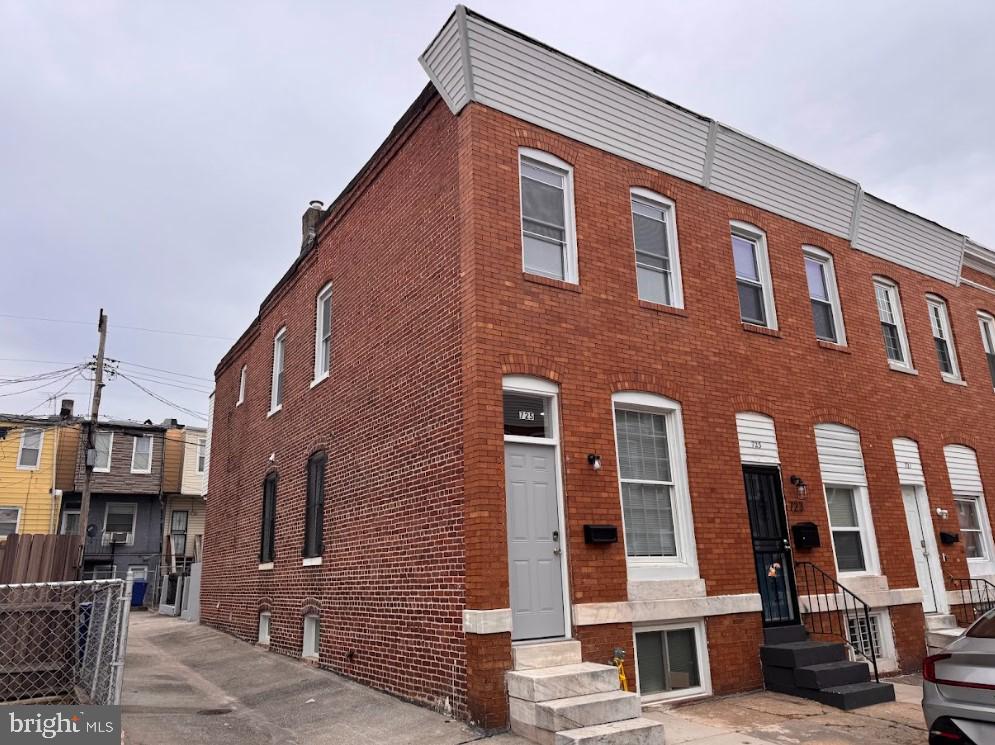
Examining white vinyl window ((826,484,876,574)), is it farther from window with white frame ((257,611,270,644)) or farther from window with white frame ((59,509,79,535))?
window with white frame ((59,509,79,535))

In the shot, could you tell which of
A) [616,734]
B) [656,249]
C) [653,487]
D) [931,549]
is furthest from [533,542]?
[931,549]

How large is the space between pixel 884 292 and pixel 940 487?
392cm

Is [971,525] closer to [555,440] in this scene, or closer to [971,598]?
[971,598]

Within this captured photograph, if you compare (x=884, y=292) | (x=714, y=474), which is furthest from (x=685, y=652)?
(x=884, y=292)

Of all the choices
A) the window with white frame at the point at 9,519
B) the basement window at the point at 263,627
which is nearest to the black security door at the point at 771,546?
the basement window at the point at 263,627

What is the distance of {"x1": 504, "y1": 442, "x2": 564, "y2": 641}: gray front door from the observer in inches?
297

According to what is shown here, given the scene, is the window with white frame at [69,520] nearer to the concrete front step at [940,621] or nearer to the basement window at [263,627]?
the basement window at [263,627]

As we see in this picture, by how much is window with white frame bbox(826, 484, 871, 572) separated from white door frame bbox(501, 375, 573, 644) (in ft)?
17.5

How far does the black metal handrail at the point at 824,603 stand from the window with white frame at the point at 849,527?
24.8 inches

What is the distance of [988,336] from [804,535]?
385 inches

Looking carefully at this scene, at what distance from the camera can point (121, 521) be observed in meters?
31.8


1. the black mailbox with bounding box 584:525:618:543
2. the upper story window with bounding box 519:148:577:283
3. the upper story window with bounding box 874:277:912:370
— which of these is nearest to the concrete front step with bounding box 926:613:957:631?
the upper story window with bounding box 874:277:912:370

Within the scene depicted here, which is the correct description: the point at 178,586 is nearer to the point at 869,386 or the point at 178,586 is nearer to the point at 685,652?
the point at 685,652

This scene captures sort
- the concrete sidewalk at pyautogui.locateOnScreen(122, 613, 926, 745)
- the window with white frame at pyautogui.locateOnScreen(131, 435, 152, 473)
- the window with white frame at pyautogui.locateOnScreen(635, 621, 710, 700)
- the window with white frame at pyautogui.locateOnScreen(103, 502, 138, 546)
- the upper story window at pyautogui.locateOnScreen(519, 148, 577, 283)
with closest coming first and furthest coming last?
the concrete sidewalk at pyautogui.locateOnScreen(122, 613, 926, 745) → the window with white frame at pyautogui.locateOnScreen(635, 621, 710, 700) → the upper story window at pyautogui.locateOnScreen(519, 148, 577, 283) → the window with white frame at pyautogui.locateOnScreen(103, 502, 138, 546) → the window with white frame at pyautogui.locateOnScreen(131, 435, 152, 473)
